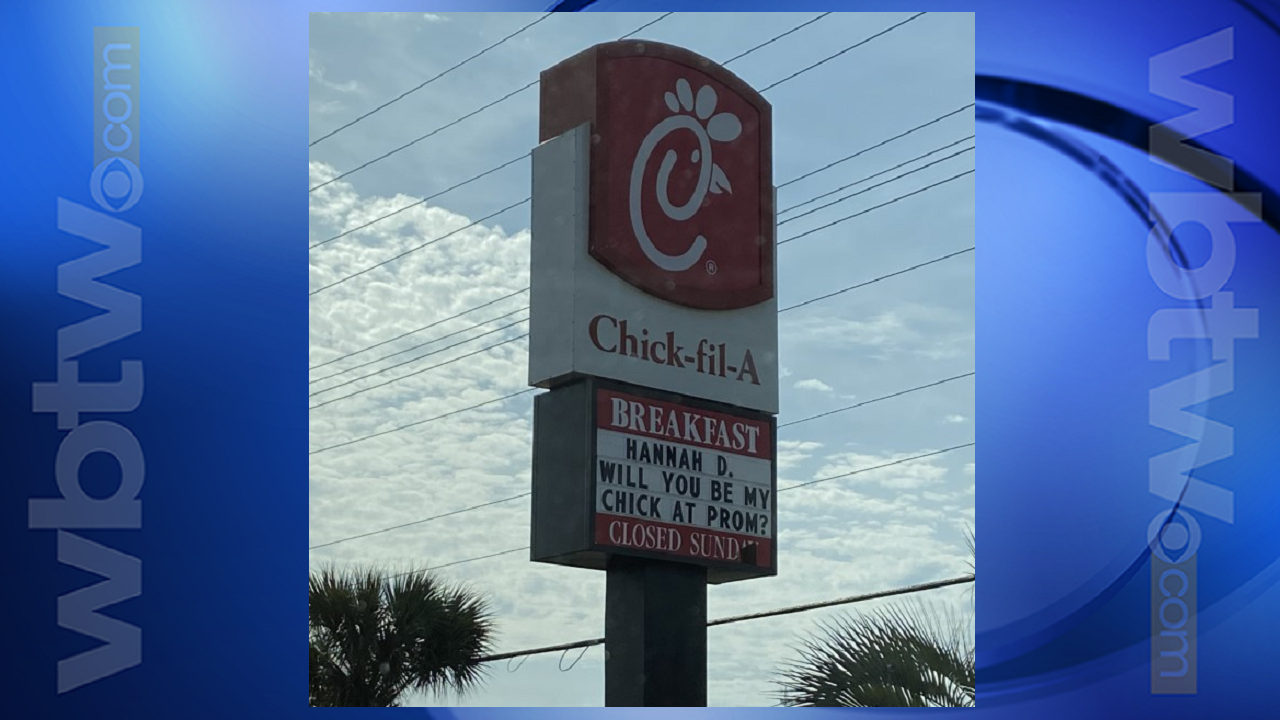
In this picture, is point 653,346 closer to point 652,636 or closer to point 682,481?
point 682,481

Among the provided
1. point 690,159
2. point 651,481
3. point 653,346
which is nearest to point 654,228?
point 690,159

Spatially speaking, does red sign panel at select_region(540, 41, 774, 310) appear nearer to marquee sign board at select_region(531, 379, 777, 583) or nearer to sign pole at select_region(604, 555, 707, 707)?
marquee sign board at select_region(531, 379, 777, 583)

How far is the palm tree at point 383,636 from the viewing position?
1005 centimetres


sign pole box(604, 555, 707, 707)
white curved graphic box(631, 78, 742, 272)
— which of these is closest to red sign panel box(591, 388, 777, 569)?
sign pole box(604, 555, 707, 707)

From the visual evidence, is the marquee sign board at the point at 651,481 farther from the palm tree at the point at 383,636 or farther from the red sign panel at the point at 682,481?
the palm tree at the point at 383,636

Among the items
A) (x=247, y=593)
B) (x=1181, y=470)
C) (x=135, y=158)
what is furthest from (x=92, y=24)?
(x=1181, y=470)

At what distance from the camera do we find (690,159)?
956 centimetres

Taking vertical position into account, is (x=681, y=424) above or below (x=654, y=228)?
below

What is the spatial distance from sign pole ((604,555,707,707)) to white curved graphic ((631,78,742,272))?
195 cm

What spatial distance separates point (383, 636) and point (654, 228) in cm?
343

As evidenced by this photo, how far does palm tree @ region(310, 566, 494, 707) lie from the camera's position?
10055mm

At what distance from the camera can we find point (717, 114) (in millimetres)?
9742

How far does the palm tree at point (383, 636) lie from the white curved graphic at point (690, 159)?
2850 millimetres

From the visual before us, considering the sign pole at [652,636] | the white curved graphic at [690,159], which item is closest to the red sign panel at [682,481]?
the sign pole at [652,636]
